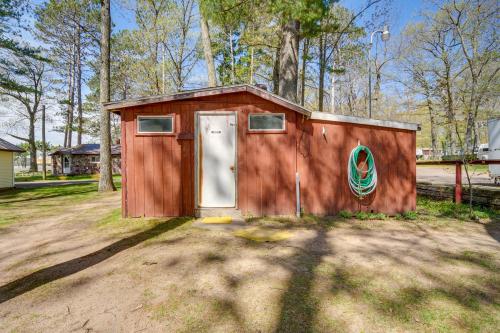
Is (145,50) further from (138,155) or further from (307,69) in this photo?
(138,155)

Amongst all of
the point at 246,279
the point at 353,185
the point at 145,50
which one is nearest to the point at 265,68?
the point at 145,50

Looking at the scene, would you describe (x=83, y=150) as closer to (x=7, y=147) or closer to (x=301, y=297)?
(x=7, y=147)

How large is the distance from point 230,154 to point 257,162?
1.95ft

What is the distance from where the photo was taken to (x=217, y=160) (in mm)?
5754

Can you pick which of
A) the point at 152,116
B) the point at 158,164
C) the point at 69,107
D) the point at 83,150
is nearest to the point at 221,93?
the point at 152,116

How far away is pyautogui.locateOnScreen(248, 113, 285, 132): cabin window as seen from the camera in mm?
5828

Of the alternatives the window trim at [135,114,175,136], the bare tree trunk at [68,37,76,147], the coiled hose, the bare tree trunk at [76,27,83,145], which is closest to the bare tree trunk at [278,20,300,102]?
the coiled hose

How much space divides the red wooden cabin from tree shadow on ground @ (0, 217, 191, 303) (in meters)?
1.17

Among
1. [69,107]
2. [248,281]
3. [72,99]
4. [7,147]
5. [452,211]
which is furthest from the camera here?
[69,107]

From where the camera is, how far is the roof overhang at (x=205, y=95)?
5.49 m

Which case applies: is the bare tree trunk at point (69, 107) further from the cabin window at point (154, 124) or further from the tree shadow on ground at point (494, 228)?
the tree shadow on ground at point (494, 228)

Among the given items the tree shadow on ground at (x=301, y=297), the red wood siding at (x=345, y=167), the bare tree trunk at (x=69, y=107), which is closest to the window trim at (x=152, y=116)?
the red wood siding at (x=345, y=167)

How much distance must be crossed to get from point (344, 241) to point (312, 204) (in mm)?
1699

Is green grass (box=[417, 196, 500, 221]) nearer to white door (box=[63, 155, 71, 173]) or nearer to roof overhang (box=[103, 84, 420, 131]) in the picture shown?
roof overhang (box=[103, 84, 420, 131])
